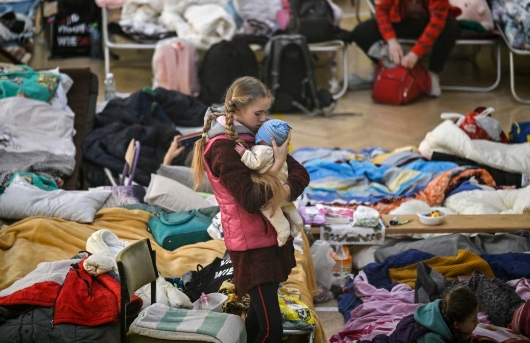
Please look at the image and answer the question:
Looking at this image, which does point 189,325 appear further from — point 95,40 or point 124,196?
point 95,40

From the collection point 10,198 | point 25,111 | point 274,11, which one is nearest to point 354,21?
point 274,11

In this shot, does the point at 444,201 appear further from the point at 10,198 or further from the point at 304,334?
the point at 10,198

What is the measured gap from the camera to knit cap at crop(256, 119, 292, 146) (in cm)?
338

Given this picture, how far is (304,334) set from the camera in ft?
12.6

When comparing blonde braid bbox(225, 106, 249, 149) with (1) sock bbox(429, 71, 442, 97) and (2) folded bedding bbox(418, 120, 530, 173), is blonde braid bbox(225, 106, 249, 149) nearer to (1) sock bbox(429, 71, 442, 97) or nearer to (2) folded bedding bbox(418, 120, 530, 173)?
(2) folded bedding bbox(418, 120, 530, 173)

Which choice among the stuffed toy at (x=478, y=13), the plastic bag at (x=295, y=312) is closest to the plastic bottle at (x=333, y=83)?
the stuffed toy at (x=478, y=13)

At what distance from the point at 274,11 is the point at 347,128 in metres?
1.57

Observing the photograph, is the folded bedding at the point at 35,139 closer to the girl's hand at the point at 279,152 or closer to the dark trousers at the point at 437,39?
the girl's hand at the point at 279,152

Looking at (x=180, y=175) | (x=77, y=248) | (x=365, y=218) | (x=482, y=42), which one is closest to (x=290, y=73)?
(x=482, y=42)

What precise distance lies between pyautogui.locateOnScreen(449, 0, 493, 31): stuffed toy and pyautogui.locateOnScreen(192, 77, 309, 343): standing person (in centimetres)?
524

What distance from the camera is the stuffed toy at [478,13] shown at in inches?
326

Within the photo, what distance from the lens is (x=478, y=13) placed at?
8297 millimetres

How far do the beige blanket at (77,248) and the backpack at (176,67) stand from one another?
3.11 meters

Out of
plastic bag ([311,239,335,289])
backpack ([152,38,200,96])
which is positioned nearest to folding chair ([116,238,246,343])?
plastic bag ([311,239,335,289])
